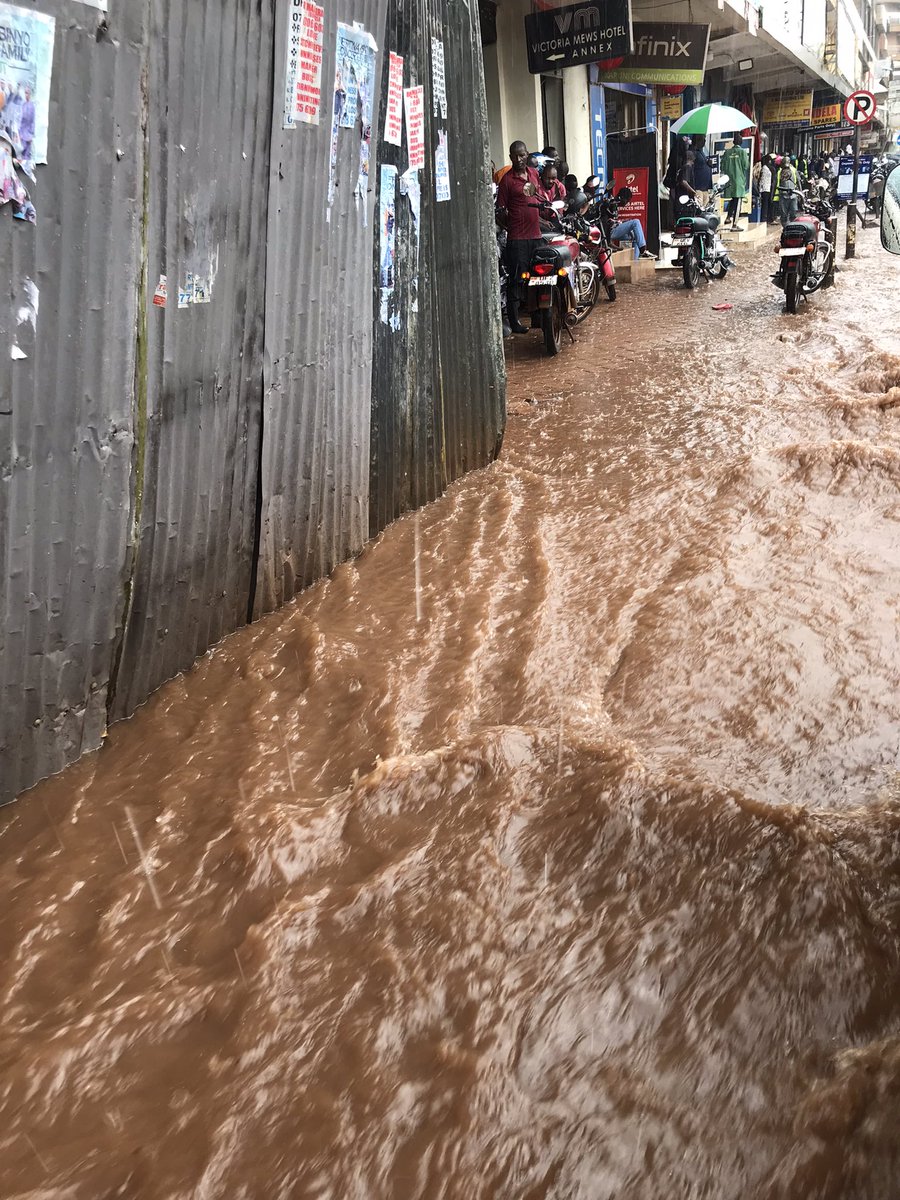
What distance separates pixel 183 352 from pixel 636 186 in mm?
17161

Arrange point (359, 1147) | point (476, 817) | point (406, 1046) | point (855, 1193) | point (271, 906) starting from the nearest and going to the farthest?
point (855, 1193) → point (359, 1147) → point (406, 1046) → point (271, 906) → point (476, 817)

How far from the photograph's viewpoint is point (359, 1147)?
2.02 meters

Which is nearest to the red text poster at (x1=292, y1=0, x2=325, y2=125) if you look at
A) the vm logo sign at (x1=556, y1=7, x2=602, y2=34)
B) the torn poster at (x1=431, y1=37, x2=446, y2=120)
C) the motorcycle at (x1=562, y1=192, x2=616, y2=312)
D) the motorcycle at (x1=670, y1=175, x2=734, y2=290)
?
the torn poster at (x1=431, y1=37, x2=446, y2=120)

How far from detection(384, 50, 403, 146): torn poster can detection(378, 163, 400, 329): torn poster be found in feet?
0.47

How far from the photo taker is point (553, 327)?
1012 centimetres

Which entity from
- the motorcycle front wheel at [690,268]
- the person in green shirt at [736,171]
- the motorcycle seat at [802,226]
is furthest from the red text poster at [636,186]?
the motorcycle seat at [802,226]

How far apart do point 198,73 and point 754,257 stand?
18.0 m

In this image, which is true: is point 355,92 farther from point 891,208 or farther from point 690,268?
point 690,268

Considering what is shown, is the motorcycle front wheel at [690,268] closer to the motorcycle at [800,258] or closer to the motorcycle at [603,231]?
the motorcycle at [603,231]

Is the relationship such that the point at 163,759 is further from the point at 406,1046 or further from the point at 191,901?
the point at 406,1046

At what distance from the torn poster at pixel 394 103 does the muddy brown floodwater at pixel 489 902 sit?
213 centimetres

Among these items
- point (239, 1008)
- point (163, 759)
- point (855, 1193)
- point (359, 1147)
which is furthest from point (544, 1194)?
point (163, 759)

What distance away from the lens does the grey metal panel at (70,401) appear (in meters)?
2.70

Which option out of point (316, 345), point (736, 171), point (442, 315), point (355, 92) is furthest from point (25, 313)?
point (736, 171)
